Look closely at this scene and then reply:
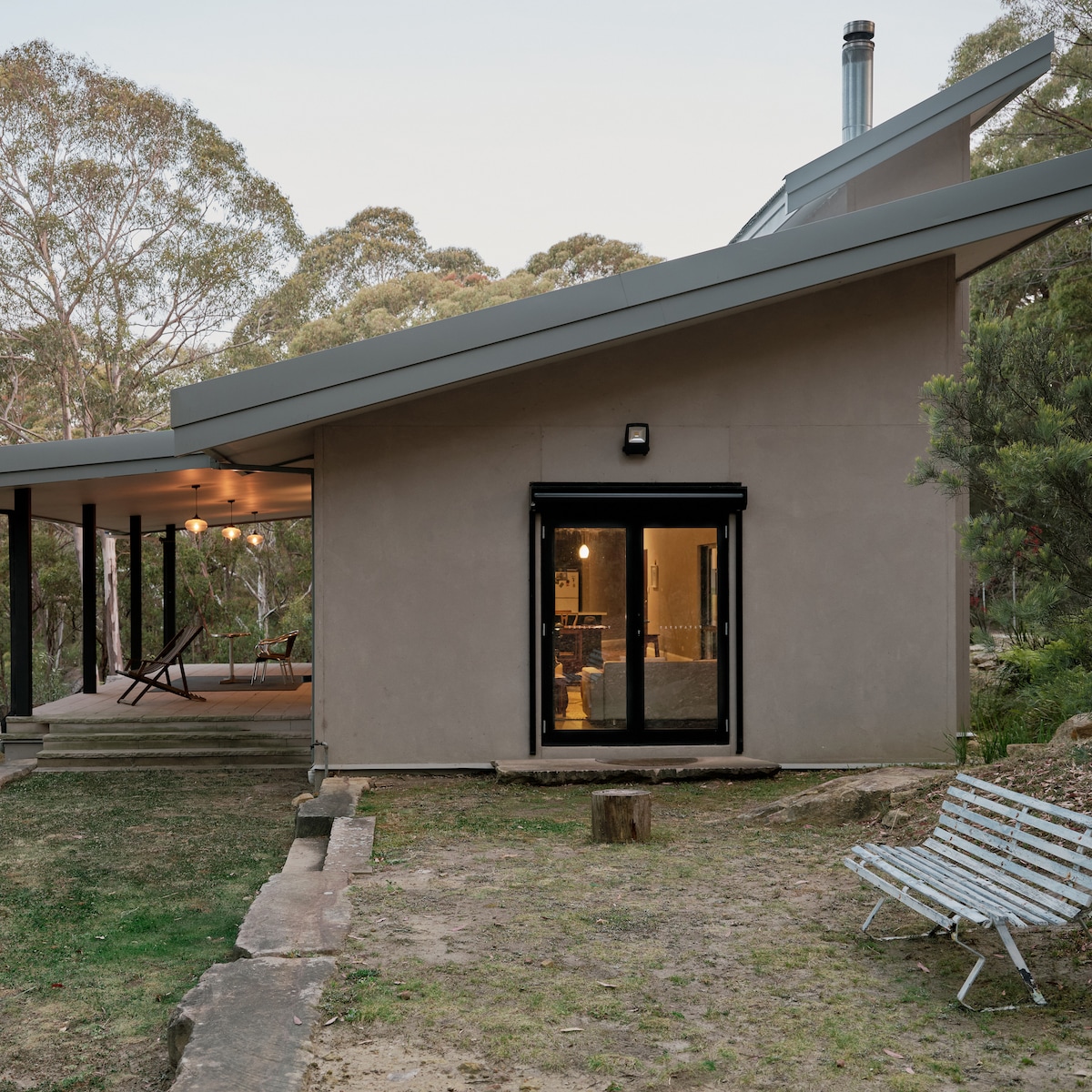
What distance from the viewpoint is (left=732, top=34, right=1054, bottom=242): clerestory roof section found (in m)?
8.82

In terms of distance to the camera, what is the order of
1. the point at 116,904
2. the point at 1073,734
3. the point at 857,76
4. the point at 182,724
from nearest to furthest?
the point at 116,904, the point at 1073,734, the point at 182,724, the point at 857,76

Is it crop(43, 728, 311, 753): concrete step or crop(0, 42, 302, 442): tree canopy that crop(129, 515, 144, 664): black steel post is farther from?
crop(0, 42, 302, 442): tree canopy

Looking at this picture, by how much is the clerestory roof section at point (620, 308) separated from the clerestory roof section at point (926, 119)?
1.37m

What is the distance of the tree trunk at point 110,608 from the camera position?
2388 centimetres

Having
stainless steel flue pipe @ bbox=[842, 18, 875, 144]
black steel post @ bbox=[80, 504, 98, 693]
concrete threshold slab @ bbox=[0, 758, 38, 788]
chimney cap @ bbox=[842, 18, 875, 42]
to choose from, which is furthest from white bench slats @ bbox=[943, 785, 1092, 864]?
black steel post @ bbox=[80, 504, 98, 693]

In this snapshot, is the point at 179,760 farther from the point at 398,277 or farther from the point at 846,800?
the point at 398,277

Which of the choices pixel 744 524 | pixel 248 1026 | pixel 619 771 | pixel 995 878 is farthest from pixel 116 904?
pixel 744 524

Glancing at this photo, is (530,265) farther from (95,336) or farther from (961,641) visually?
(961,641)

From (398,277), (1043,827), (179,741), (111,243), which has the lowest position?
(179,741)

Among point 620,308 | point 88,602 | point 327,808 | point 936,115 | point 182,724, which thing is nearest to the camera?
point 327,808

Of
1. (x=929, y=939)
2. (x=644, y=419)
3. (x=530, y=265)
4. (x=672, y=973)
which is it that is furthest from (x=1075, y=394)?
(x=530, y=265)

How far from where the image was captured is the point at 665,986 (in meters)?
4.13

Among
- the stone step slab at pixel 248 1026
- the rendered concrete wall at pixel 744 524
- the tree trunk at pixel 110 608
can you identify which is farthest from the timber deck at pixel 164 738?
the tree trunk at pixel 110 608

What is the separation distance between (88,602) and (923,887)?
11.6 m
